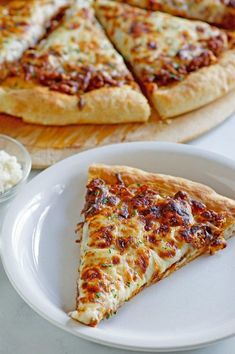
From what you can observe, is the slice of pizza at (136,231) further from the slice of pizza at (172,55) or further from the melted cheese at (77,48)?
the melted cheese at (77,48)

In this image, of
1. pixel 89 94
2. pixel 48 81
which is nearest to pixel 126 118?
pixel 89 94

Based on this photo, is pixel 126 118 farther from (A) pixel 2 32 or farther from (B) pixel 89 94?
(A) pixel 2 32

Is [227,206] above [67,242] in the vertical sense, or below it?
above

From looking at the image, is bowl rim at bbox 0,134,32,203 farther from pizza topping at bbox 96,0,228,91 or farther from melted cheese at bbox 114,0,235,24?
melted cheese at bbox 114,0,235,24

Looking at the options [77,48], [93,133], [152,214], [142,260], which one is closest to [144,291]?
[142,260]

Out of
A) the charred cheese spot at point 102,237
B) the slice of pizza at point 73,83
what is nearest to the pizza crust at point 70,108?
the slice of pizza at point 73,83

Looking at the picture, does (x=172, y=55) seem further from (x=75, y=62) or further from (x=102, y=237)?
(x=102, y=237)

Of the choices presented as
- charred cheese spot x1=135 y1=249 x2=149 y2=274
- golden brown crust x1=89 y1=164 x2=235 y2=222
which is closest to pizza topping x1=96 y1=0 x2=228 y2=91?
golden brown crust x1=89 y1=164 x2=235 y2=222
